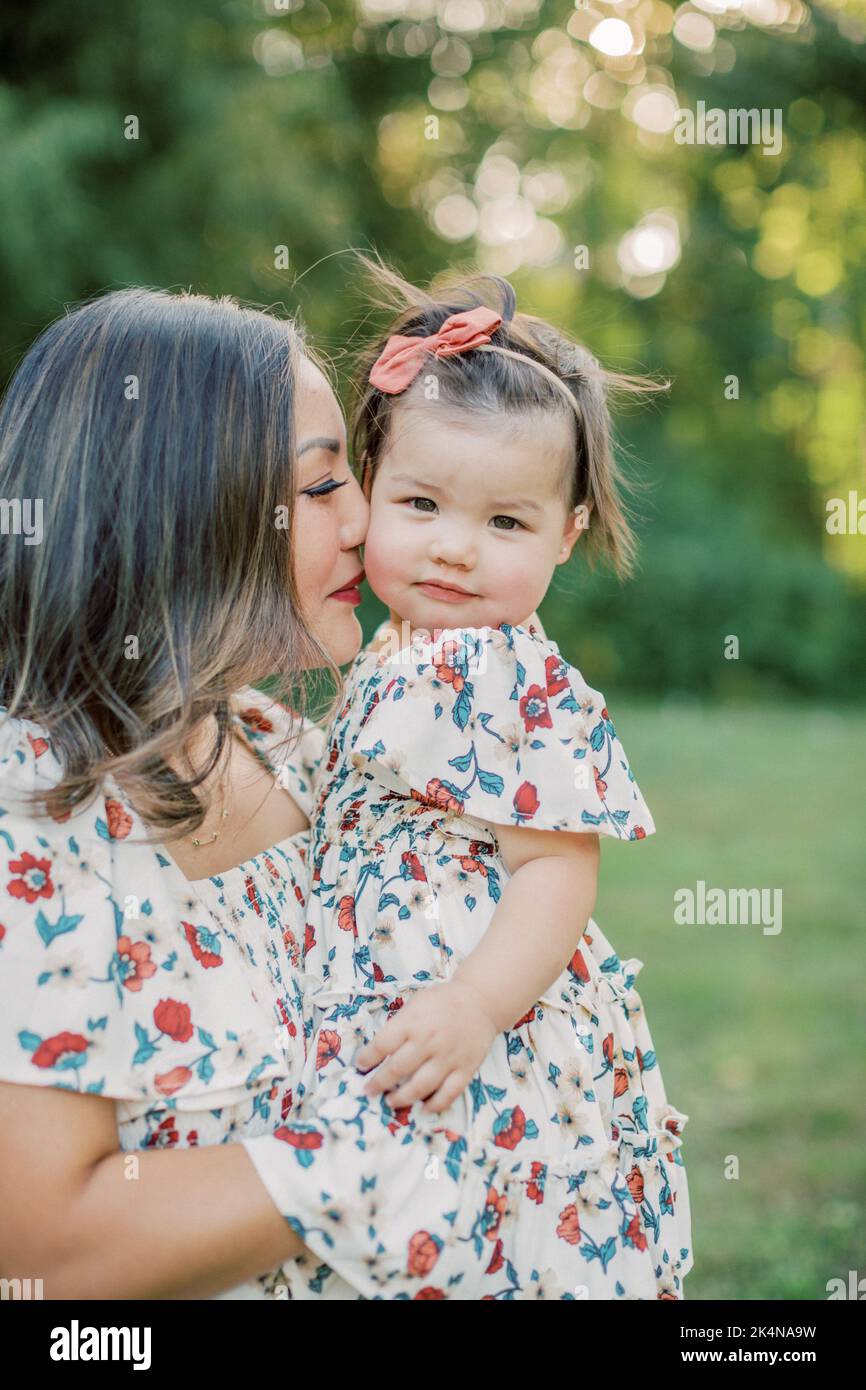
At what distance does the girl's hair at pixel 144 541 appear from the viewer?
1.62m

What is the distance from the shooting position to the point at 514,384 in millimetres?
1930

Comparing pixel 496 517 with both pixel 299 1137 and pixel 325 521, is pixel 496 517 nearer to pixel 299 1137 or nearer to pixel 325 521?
pixel 325 521

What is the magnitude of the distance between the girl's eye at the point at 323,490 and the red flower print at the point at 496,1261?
1.00 metres

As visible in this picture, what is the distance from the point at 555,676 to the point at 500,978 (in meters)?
0.42

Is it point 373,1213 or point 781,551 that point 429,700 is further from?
point 781,551

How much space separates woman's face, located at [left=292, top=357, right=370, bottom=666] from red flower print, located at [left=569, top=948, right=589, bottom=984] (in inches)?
21.0

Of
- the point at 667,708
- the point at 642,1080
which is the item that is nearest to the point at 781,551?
the point at 667,708

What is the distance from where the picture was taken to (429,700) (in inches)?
68.2

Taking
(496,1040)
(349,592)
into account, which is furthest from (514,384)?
(496,1040)

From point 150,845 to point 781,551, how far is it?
12.3 meters

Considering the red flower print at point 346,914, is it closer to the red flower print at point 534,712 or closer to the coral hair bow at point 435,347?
the red flower print at point 534,712

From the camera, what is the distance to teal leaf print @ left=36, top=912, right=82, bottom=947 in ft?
4.70

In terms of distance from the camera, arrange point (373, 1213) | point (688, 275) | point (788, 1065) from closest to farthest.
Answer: point (373, 1213), point (788, 1065), point (688, 275)

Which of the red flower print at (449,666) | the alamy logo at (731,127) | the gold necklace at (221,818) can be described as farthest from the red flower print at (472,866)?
the alamy logo at (731,127)
